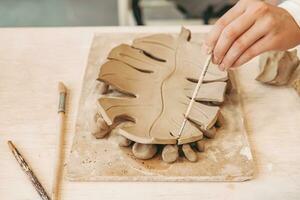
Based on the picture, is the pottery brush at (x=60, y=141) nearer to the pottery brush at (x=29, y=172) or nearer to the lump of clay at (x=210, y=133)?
the pottery brush at (x=29, y=172)

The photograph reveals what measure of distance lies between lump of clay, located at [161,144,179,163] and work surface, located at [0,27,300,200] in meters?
0.04

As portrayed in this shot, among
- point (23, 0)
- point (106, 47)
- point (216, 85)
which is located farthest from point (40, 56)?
point (23, 0)

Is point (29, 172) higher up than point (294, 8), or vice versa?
point (294, 8)

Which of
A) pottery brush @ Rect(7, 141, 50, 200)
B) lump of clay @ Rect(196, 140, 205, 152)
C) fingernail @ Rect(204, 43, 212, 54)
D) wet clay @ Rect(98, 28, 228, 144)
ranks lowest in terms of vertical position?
pottery brush @ Rect(7, 141, 50, 200)

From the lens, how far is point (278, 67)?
90cm

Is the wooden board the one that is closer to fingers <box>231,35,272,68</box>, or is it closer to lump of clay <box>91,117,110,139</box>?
lump of clay <box>91,117,110,139</box>

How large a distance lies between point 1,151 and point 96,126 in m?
0.18

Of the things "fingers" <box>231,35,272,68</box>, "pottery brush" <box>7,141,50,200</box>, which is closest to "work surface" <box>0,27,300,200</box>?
"pottery brush" <box>7,141,50,200</box>

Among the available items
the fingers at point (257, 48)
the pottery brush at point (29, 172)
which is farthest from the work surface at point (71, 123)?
the fingers at point (257, 48)

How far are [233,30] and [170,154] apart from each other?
246 millimetres

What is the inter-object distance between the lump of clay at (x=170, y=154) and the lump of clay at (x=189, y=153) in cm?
1

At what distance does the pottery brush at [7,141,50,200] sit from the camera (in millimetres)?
707

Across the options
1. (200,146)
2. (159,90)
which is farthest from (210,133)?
(159,90)

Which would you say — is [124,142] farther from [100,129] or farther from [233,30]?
[233,30]
